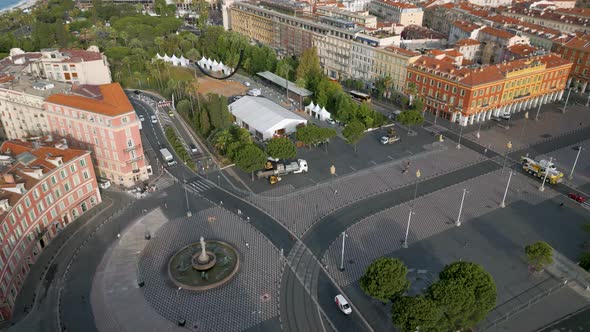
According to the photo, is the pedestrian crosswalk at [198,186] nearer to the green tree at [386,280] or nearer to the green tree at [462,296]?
the green tree at [386,280]

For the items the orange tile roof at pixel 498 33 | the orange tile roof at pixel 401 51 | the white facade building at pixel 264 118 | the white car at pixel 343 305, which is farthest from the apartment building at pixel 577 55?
the white car at pixel 343 305

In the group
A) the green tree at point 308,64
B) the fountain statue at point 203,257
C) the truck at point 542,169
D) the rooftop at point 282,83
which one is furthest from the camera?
the green tree at point 308,64

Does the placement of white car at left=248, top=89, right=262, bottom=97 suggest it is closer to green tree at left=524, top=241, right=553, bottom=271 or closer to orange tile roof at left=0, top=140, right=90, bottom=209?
orange tile roof at left=0, top=140, right=90, bottom=209

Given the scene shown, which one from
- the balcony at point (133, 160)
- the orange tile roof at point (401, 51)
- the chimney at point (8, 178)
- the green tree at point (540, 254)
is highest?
the orange tile roof at point (401, 51)

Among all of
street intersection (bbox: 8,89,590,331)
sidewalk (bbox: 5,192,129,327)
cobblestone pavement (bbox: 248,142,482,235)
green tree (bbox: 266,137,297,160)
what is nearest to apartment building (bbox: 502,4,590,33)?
street intersection (bbox: 8,89,590,331)

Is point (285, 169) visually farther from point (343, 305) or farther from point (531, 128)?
point (531, 128)

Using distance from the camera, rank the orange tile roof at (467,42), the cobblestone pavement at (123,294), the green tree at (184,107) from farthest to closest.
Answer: the orange tile roof at (467,42) → the green tree at (184,107) → the cobblestone pavement at (123,294)
